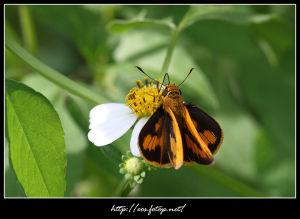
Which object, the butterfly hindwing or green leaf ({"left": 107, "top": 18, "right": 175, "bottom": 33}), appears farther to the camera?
green leaf ({"left": 107, "top": 18, "right": 175, "bottom": 33})

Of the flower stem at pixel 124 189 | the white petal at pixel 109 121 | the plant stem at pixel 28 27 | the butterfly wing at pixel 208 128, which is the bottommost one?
the flower stem at pixel 124 189

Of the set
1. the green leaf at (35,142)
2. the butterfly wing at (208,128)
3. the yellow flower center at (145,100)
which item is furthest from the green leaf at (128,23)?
the green leaf at (35,142)

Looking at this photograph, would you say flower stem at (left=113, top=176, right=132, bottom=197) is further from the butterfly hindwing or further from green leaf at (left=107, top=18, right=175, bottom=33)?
green leaf at (left=107, top=18, right=175, bottom=33)

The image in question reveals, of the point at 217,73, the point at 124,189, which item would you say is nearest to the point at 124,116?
the point at 124,189

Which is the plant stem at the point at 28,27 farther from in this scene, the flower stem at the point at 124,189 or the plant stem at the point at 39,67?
the flower stem at the point at 124,189

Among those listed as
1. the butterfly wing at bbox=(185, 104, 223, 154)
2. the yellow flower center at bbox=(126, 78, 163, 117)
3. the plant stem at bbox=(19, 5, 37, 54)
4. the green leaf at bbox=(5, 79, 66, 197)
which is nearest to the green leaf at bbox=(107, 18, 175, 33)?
the yellow flower center at bbox=(126, 78, 163, 117)

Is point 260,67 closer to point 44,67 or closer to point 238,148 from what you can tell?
point 238,148

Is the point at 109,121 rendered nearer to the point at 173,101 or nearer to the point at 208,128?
the point at 173,101
